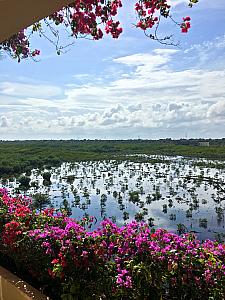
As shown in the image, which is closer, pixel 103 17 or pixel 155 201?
pixel 103 17

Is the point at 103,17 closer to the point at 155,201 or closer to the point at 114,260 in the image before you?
the point at 114,260

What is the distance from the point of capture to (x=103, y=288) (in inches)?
59.2

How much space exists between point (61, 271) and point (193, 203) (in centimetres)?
425

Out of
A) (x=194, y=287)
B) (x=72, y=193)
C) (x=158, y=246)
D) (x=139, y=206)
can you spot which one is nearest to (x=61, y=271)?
(x=158, y=246)

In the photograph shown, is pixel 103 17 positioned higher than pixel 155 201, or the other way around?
pixel 103 17

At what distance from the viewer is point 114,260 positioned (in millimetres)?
1573

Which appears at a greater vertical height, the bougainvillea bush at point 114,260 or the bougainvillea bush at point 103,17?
the bougainvillea bush at point 103,17

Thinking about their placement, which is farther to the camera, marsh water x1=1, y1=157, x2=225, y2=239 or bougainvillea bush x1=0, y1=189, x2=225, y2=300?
marsh water x1=1, y1=157, x2=225, y2=239

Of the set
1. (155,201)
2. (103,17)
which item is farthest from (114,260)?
(155,201)

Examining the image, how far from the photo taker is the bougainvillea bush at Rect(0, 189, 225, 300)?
1.34 m

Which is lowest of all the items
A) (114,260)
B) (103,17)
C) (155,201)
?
(155,201)

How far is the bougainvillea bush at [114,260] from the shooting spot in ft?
4.39

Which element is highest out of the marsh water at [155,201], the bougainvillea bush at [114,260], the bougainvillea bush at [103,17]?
the bougainvillea bush at [103,17]

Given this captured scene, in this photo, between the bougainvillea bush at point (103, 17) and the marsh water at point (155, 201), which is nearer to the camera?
the bougainvillea bush at point (103, 17)
